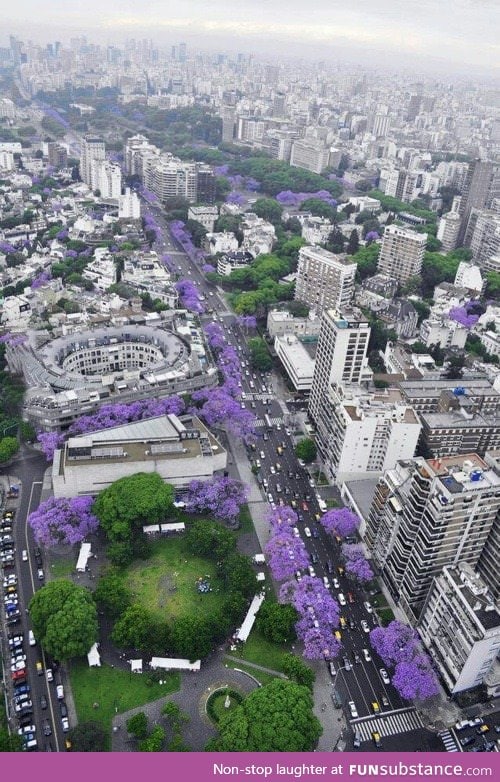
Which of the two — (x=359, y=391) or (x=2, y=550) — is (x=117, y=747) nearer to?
(x=2, y=550)

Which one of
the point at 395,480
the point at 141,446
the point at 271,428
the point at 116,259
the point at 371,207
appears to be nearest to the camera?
the point at 395,480

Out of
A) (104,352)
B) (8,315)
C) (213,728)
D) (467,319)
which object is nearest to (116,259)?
(8,315)

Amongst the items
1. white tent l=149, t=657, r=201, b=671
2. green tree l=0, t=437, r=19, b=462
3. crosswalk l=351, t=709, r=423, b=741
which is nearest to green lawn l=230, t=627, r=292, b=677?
white tent l=149, t=657, r=201, b=671

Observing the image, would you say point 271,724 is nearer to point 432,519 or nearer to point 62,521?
point 432,519

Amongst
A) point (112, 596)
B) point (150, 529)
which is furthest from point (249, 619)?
point (150, 529)

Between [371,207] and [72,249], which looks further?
[371,207]

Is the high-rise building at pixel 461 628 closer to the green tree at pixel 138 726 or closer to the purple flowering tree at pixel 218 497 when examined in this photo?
the purple flowering tree at pixel 218 497

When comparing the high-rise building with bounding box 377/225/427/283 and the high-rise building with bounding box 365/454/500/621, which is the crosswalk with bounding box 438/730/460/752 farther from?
the high-rise building with bounding box 377/225/427/283
